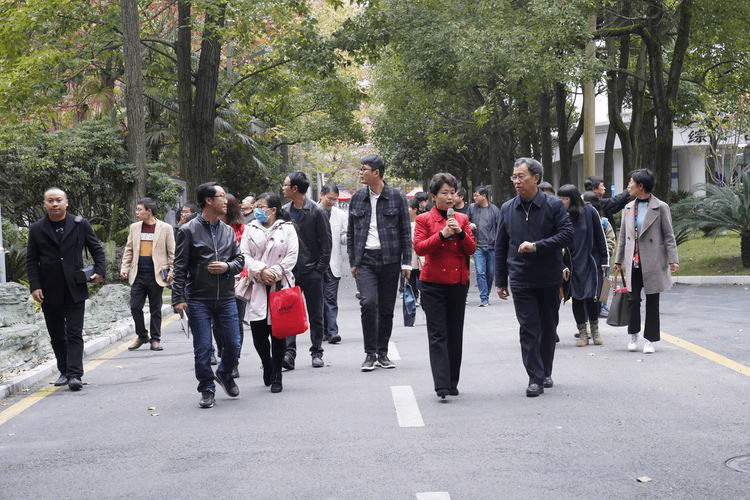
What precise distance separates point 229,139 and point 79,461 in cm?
2861

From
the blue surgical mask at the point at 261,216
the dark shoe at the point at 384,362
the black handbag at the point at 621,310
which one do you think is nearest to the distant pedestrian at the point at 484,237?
the black handbag at the point at 621,310

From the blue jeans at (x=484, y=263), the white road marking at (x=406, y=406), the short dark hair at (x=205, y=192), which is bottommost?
the white road marking at (x=406, y=406)

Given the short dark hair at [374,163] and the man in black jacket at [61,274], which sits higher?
the short dark hair at [374,163]

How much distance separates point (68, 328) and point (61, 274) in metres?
0.49

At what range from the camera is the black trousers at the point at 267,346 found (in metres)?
8.73

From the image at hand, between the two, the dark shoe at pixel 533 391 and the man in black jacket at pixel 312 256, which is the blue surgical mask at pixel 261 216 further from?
the dark shoe at pixel 533 391

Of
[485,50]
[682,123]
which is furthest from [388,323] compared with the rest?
[682,123]

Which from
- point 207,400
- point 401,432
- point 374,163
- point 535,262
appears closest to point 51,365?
point 207,400

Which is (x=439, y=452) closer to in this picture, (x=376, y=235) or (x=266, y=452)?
(x=266, y=452)

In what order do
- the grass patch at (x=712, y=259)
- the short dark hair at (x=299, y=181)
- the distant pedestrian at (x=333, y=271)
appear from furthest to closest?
the grass patch at (x=712, y=259) → the distant pedestrian at (x=333, y=271) → the short dark hair at (x=299, y=181)

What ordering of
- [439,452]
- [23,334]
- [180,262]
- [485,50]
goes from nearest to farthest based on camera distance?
[439,452] → [180,262] → [23,334] → [485,50]

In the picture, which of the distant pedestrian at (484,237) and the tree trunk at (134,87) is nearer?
the distant pedestrian at (484,237)

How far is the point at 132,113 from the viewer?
1933cm

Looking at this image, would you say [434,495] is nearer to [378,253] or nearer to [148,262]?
[378,253]
